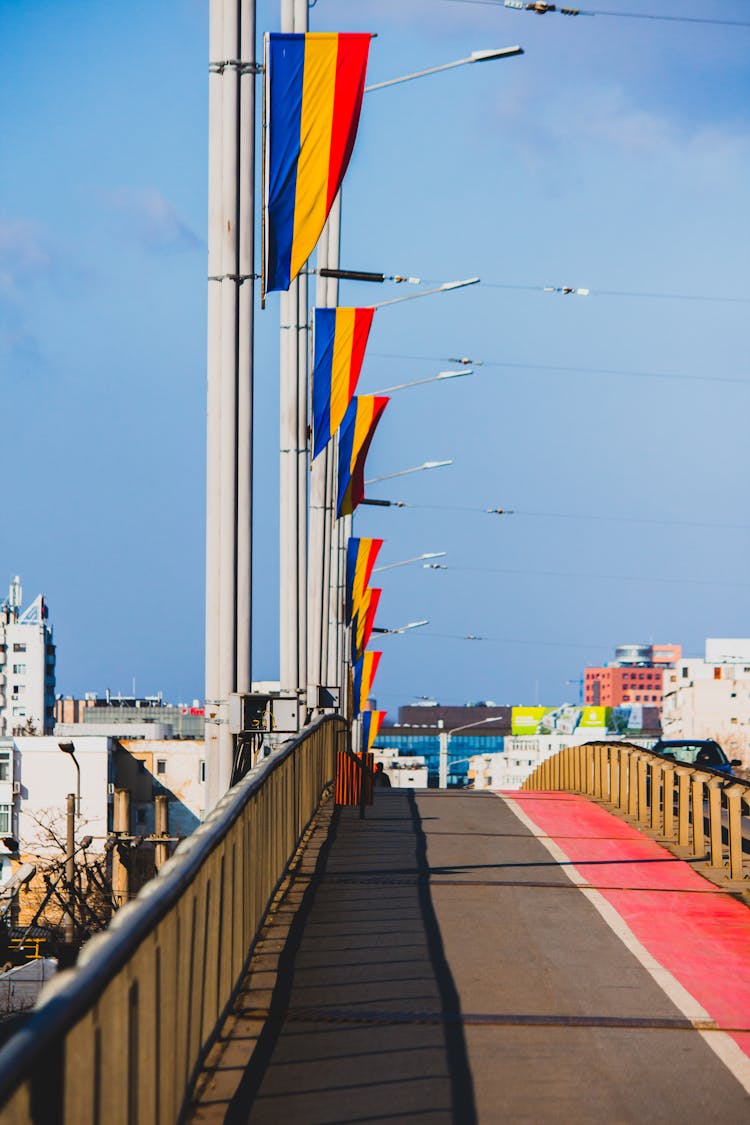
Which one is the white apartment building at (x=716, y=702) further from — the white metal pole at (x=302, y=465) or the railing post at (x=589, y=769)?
the white metal pole at (x=302, y=465)

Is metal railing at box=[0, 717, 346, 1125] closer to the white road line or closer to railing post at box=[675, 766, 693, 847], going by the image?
the white road line

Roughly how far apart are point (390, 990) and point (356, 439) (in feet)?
63.6

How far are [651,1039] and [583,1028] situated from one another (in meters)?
0.42

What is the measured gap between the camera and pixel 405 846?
1953cm

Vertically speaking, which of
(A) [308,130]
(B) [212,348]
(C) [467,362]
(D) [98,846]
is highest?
(C) [467,362]

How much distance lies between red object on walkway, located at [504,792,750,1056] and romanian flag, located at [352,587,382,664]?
25.9m

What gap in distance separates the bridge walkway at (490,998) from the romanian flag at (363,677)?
41.7 m

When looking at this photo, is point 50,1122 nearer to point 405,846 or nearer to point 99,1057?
point 99,1057

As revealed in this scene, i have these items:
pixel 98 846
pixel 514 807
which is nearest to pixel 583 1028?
pixel 514 807

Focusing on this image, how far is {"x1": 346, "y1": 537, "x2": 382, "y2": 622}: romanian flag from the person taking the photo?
45.7 metres

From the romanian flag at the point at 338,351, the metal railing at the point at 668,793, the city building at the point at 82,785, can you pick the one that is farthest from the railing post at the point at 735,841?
the city building at the point at 82,785

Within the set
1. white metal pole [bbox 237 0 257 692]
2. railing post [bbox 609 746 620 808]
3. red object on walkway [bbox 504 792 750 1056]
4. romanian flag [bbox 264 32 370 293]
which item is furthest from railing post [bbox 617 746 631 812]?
romanian flag [bbox 264 32 370 293]

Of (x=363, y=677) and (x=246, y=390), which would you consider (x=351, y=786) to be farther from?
(x=363, y=677)

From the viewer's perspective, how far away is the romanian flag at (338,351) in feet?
82.6
